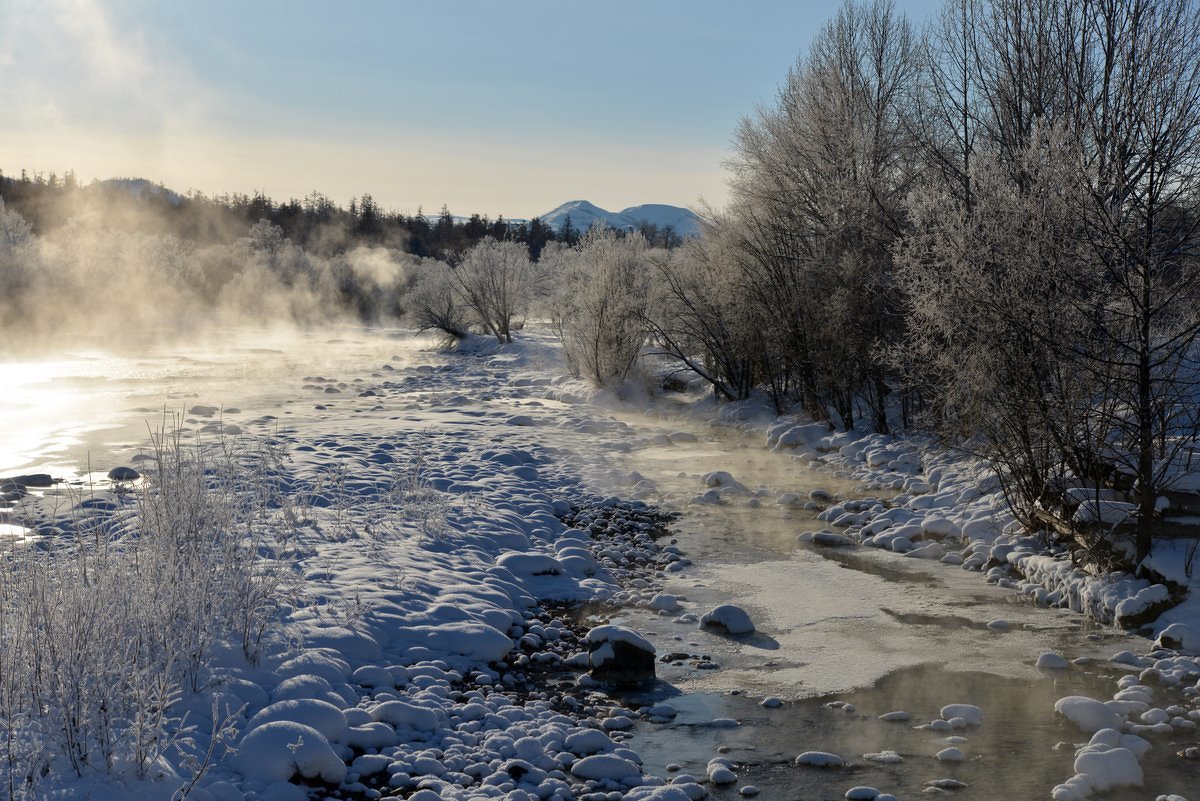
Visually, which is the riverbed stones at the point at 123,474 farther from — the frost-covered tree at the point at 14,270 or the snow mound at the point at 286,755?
the frost-covered tree at the point at 14,270

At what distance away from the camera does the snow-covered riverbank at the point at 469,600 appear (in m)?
5.00

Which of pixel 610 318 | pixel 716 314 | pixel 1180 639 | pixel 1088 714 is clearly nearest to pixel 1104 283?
pixel 1180 639

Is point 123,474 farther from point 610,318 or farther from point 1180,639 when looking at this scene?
point 610,318

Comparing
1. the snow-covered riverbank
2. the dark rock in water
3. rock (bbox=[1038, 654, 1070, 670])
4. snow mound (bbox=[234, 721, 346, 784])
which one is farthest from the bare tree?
snow mound (bbox=[234, 721, 346, 784])

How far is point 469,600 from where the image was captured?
25.7 feet

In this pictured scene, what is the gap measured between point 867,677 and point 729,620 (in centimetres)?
137

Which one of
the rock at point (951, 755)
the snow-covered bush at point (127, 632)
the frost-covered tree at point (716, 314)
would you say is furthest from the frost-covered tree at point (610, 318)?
the rock at point (951, 755)

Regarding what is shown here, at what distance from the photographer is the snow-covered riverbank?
5004mm

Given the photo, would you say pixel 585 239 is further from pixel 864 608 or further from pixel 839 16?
pixel 864 608

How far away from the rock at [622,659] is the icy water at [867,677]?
216 mm

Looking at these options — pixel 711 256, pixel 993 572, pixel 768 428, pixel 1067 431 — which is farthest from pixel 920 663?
pixel 711 256

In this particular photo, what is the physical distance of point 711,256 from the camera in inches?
933

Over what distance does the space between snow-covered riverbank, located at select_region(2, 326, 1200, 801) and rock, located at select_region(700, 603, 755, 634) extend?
0.61ft

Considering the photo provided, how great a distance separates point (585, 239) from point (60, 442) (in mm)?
25036
